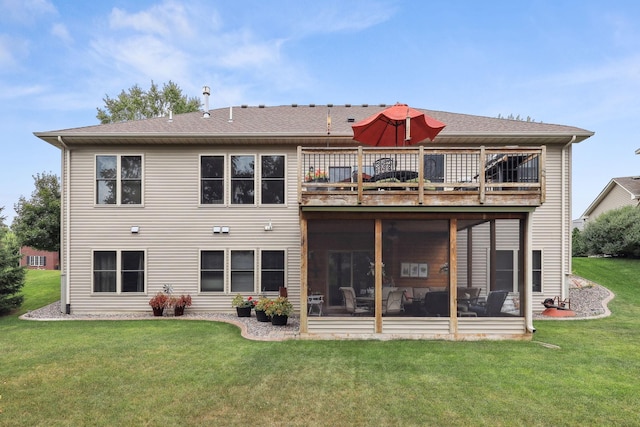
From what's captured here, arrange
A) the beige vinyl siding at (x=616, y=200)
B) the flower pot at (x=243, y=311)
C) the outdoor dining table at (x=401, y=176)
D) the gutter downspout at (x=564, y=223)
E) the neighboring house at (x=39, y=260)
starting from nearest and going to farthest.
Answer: the outdoor dining table at (x=401, y=176) → the flower pot at (x=243, y=311) → the gutter downspout at (x=564, y=223) → the beige vinyl siding at (x=616, y=200) → the neighboring house at (x=39, y=260)

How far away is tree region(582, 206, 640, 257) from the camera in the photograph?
54.6 ft

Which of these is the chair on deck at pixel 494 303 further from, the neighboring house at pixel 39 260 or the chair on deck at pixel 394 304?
the neighboring house at pixel 39 260

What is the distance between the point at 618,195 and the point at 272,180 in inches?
918

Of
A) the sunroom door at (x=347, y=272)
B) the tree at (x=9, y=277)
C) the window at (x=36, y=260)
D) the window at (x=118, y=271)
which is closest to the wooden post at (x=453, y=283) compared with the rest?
the sunroom door at (x=347, y=272)

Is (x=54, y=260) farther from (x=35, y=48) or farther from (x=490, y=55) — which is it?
(x=490, y=55)

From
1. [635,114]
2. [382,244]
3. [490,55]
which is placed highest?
[490,55]

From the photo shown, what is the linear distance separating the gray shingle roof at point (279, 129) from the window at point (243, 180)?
84 centimetres

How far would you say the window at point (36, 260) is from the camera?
3900 cm

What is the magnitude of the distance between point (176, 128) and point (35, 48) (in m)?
14.3

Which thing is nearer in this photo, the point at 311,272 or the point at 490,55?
the point at 311,272

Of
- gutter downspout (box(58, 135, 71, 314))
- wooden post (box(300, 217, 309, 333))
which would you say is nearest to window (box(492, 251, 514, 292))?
wooden post (box(300, 217, 309, 333))

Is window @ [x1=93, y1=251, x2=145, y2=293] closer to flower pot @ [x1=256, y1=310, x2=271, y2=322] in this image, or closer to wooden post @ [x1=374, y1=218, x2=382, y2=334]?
flower pot @ [x1=256, y1=310, x2=271, y2=322]

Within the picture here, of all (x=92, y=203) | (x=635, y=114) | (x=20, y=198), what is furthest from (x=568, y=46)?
(x=20, y=198)

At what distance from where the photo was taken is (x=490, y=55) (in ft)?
63.3
